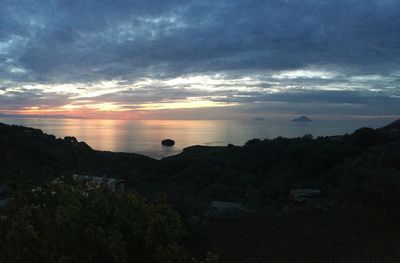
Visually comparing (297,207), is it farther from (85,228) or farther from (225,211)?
(85,228)

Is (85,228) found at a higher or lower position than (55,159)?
higher

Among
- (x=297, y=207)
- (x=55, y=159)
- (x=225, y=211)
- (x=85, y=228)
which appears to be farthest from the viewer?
(x=55, y=159)

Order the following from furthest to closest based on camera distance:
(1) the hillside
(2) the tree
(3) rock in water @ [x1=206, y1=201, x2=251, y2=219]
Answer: (3) rock in water @ [x1=206, y1=201, x2=251, y2=219] → (1) the hillside → (2) the tree

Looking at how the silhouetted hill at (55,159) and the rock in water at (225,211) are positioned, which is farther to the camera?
the silhouetted hill at (55,159)

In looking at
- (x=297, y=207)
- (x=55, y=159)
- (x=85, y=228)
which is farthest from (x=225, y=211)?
(x=55, y=159)

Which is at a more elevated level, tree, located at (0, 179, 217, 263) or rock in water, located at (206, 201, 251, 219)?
tree, located at (0, 179, 217, 263)

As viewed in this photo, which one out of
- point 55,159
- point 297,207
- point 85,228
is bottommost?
point 297,207

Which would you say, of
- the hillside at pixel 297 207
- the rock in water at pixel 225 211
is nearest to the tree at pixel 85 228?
the hillside at pixel 297 207

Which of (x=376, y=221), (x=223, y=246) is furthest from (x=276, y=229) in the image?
(x=376, y=221)

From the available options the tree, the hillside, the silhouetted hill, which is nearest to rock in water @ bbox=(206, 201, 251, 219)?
the hillside

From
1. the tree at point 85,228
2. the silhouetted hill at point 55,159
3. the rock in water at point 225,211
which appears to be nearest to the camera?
the tree at point 85,228

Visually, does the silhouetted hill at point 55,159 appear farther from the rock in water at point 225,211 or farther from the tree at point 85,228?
the tree at point 85,228

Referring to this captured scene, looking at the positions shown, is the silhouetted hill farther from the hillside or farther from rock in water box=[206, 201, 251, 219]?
rock in water box=[206, 201, 251, 219]

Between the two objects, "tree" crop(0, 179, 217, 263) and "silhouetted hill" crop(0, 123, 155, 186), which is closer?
"tree" crop(0, 179, 217, 263)
